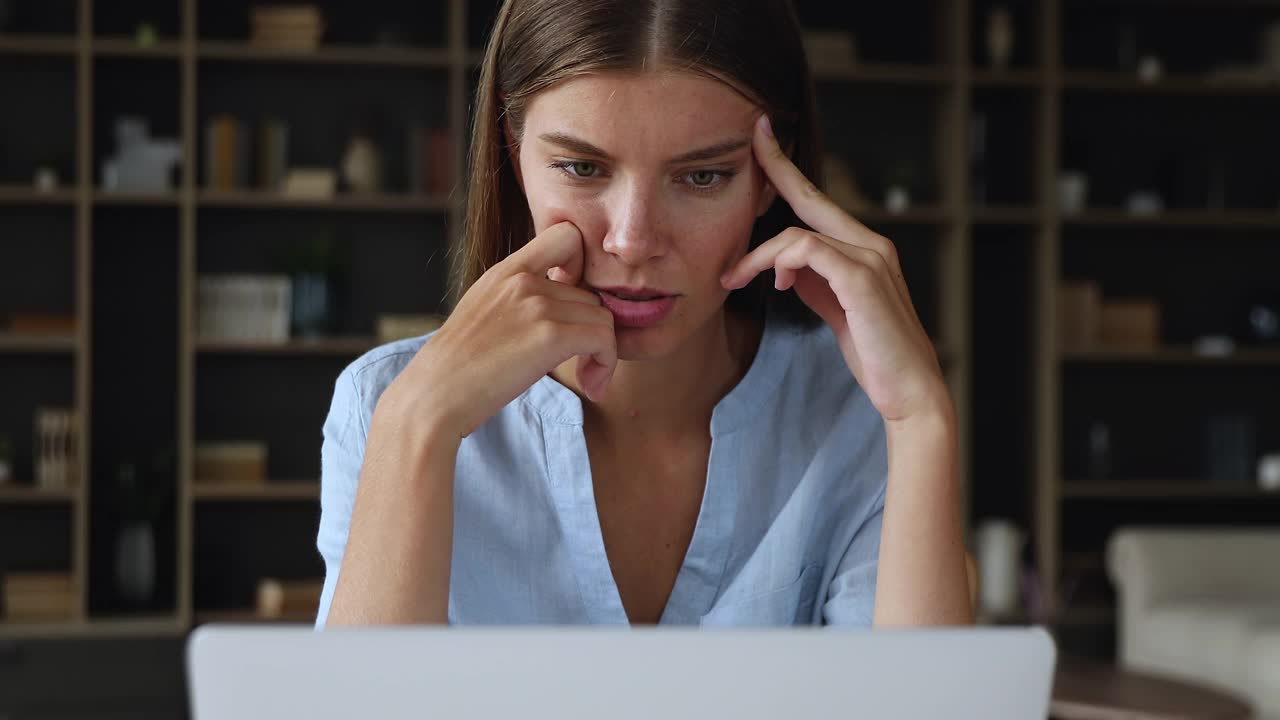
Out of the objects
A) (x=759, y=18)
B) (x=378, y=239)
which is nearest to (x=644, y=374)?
(x=759, y=18)

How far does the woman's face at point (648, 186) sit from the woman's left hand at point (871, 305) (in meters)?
0.04

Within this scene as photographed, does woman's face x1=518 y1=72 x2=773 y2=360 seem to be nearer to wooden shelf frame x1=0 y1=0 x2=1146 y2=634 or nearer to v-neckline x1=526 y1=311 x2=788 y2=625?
v-neckline x1=526 y1=311 x2=788 y2=625

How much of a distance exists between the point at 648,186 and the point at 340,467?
40cm

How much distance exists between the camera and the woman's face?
1.12 meters

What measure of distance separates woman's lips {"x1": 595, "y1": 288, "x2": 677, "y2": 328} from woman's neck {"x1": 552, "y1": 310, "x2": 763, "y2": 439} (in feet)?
0.48

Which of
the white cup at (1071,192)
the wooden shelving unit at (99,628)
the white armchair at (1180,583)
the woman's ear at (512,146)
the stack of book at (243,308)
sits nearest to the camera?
the woman's ear at (512,146)

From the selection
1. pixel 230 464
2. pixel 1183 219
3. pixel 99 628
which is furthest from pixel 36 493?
pixel 1183 219

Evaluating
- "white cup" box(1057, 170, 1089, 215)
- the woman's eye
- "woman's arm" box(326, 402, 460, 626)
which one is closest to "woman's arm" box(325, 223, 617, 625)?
"woman's arm" box(326, 402, 460, 626)

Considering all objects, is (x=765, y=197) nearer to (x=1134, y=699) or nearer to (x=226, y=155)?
(x=1134, y=699)

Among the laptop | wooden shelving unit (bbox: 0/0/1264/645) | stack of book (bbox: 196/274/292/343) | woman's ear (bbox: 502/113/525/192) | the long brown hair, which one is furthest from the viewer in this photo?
stack of book (bbox: 196/274/292/343)

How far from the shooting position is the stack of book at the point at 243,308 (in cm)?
436

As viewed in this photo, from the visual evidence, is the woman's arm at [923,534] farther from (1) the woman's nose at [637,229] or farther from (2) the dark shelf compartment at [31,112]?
(2) the dark shelf compartment at [31,112]

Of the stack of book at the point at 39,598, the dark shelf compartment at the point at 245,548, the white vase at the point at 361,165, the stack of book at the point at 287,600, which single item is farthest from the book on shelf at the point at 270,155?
the stack of book at the point at 39,598

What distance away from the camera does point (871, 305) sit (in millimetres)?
1176
